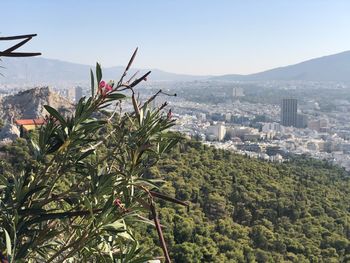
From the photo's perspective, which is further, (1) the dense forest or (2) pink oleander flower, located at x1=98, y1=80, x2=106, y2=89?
(1) the dense forest

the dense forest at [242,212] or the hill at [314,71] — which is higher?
the hill at [314,71]

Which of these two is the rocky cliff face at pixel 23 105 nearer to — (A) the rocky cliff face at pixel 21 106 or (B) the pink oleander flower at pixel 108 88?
(A) the rocky cliff face at pixel 21 106

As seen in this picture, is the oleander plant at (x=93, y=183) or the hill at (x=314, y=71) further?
the hill at (x=314, y=71)

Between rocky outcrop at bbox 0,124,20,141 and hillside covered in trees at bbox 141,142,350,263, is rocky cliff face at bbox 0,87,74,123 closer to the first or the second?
rocky outcrop at bbox 0,124,20,141

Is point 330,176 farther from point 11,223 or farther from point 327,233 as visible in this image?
point 11,223

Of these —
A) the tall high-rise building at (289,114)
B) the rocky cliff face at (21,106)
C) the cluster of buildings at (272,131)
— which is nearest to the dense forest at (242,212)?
the rocky cliff face at (21,106)

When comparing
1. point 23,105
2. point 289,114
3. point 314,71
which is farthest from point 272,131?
point 314,71

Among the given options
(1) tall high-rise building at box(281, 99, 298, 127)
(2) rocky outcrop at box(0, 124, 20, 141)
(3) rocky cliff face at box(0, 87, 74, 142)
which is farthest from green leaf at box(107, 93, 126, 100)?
(1) tall high-rise building at box(281, 99, 298, 127)
